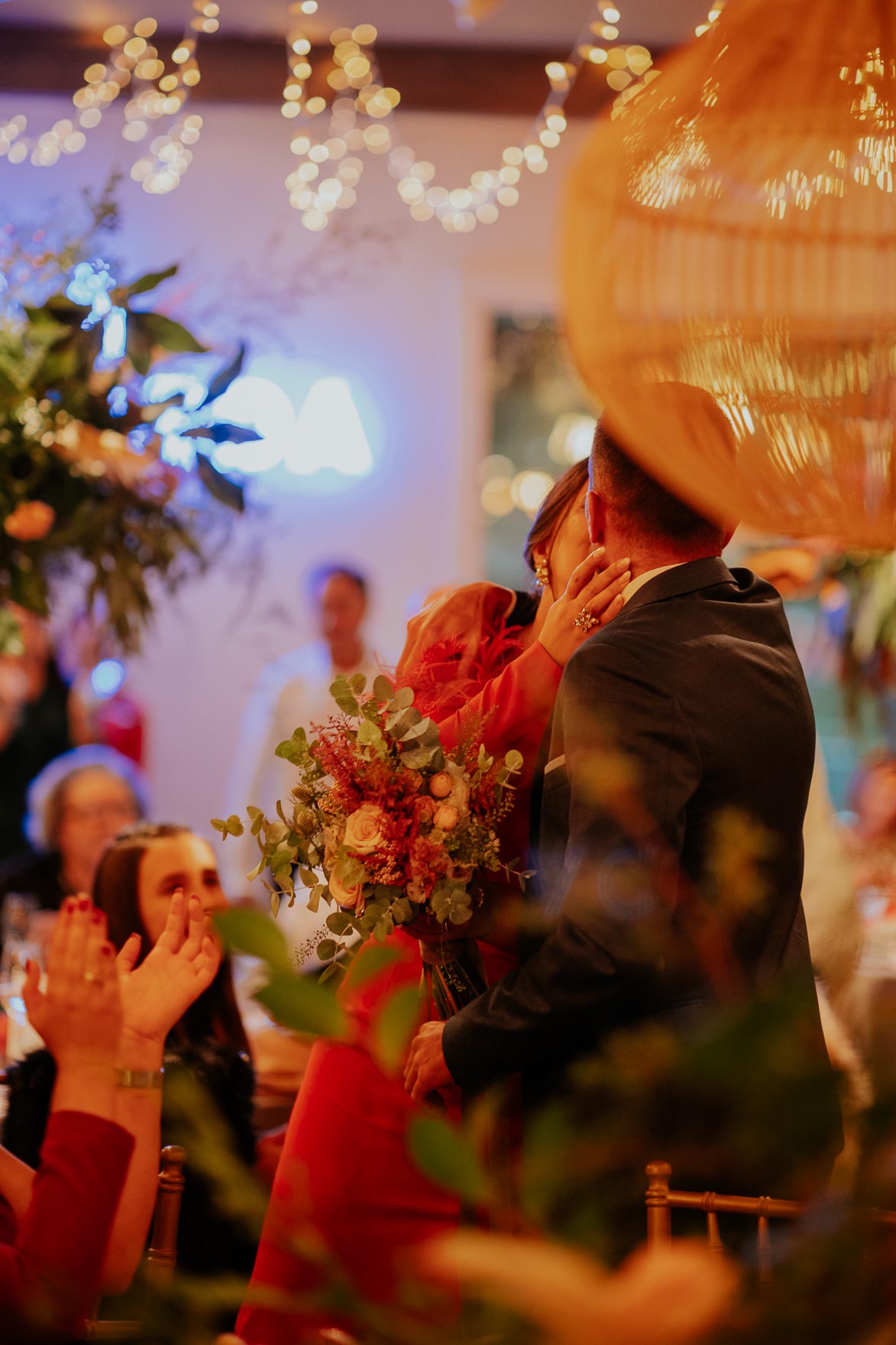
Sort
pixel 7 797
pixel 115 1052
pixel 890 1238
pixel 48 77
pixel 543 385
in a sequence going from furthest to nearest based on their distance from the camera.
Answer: pixel 543 385 → pixel 48 77 → pixel 7 797 → pixel 115 1052 → pixel 890 1238

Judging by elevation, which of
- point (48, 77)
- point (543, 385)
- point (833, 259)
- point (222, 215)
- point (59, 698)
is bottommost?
point (59, 698)

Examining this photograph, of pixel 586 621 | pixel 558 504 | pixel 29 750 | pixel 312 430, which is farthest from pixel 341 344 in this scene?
pixel 586 621

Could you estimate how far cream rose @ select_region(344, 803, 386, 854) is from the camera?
4.77 feet

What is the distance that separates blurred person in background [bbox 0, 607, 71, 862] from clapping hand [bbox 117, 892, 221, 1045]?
2594 millimetres

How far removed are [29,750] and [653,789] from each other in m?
3.30

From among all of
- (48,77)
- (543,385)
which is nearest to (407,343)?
(543,385)

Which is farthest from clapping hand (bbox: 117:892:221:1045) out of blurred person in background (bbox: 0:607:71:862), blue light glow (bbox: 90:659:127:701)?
blue light glow (bbox: 90:659:127:701)

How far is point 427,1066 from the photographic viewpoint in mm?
1518

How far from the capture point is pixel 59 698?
4.66m

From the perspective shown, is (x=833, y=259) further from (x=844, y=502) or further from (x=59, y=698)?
(x=59, y=698)

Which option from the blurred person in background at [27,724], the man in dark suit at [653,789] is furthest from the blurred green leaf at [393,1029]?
the blurred person in background at [27,724]

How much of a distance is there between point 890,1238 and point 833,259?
128 centimetres

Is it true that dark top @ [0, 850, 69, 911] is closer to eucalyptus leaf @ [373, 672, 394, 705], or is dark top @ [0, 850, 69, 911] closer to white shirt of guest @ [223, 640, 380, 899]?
white shirt of guest @ [223, 640, 380, 899]

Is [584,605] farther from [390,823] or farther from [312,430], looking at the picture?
[312,430]
